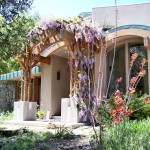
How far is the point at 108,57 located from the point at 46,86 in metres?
4.40

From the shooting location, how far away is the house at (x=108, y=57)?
11.3 meters

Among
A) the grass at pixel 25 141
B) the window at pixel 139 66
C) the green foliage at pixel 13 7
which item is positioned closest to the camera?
the grass at pixel 25 141

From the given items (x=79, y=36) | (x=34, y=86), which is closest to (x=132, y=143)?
(x=79, y=36)

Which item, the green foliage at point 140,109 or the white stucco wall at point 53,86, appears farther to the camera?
the white stucco wall at point 53,86

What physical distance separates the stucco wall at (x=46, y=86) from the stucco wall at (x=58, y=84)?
230 millimetres

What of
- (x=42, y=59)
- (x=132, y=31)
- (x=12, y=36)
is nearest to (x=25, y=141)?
(x=12, y=36)

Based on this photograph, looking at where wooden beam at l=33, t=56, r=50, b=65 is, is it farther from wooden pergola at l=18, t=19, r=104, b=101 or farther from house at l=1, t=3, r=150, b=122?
house at l=1, t=3, r=150, b=122

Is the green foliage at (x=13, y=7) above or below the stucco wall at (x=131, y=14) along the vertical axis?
below

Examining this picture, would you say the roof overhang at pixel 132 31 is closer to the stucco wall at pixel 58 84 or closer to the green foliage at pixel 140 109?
the green foliage at pixel 140 109

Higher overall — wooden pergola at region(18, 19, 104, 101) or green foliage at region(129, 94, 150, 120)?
wooden pergola at region(18, 19, 104, 101)

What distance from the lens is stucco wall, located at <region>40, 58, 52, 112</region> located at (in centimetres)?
1532

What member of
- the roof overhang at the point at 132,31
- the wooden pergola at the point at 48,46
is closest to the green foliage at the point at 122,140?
the wooden pergola at the point at 48,46

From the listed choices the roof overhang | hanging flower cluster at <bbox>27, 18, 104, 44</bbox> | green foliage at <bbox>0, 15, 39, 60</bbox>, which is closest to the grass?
green foliage at <bbox>0, 15, 39, 60</bbox>

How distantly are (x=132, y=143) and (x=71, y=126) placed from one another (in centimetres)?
590
